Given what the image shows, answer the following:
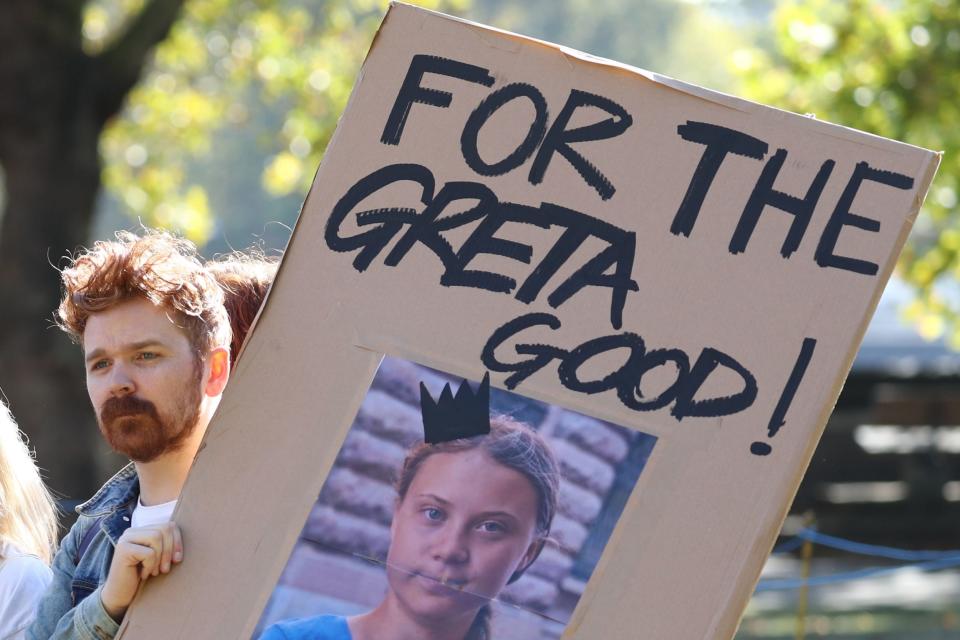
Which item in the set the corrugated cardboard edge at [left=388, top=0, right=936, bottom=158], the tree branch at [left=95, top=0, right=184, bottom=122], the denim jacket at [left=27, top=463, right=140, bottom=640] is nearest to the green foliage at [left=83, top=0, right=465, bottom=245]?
the tree branch at [left=95, top=0, right=184, bottom=122]

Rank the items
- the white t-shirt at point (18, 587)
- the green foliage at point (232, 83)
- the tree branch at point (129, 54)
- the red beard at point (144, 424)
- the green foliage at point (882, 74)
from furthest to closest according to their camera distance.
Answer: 1. the green foliage at point (232, 83)
2. the green foliage at point (882, 74)
3. the tree branch at point (129, 54)
4. the white t-shirt at point (18, 587)
5. the red beard at point (144, 424)

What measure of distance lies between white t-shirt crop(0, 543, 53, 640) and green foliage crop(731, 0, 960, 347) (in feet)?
20.2

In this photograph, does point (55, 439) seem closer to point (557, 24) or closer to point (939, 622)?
point (939, 622)

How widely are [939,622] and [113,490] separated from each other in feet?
27.5

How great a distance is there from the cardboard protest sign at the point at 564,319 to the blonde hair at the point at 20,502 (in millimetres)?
635

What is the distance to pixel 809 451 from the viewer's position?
5.00 ft

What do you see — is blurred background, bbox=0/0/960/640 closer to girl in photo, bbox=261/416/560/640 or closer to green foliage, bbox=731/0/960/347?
green foliage, bbox=731/0/960/347

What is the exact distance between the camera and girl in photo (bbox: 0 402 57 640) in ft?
6.42

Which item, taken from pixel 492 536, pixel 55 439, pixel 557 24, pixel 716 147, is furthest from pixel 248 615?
pixel 557 24

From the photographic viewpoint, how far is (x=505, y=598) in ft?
4.90

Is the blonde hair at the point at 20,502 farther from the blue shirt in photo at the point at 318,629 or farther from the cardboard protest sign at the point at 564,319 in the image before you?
the blue shirt in photo at the point at 318,629

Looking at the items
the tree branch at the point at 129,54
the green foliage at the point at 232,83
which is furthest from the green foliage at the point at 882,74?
the tree branch at the point at 129,54

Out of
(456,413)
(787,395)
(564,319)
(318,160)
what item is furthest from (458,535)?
(318,160)

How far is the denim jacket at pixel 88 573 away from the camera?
1.56 meters
